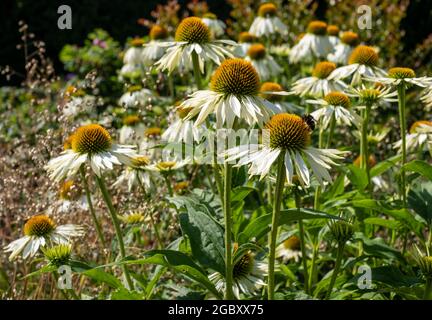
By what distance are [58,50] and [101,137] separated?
5785mm

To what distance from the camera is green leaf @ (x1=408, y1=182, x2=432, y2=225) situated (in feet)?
7.00

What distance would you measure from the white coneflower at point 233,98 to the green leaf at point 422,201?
0.65 metres

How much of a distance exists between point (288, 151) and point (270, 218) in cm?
26

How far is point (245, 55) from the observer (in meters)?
3.83

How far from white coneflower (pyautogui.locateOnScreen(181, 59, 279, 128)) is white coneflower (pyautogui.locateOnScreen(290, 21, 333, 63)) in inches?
75.0

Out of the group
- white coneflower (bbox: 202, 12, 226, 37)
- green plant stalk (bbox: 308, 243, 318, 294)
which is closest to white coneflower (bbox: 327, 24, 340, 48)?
white coneflower (bbox: 202, 12, 226, 37)

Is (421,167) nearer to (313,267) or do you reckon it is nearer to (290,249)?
(313,267)

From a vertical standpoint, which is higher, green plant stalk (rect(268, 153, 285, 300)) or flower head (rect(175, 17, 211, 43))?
flower head (rect(175, 17, 211, 43))

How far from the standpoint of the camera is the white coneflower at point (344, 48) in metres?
3.59

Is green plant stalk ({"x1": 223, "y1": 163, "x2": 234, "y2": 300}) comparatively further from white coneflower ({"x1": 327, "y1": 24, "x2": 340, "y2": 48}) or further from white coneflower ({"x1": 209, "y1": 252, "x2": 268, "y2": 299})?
white coneflower ({"x1": 327, "y1": 24, "x2": 340, "y2": 48})

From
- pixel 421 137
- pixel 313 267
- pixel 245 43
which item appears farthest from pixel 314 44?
pixel 313 267

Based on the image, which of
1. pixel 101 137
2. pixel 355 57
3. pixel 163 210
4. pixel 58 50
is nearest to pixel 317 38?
pixel 355 57
